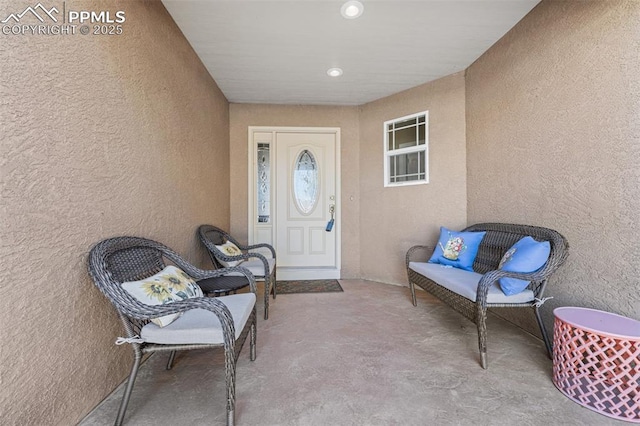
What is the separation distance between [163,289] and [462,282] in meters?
1.98

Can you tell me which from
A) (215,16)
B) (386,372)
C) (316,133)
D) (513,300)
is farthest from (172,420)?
(316,133)

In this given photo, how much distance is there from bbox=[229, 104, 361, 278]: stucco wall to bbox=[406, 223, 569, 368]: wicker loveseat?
1527 mm

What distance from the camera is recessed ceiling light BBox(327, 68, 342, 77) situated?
2.94 metres

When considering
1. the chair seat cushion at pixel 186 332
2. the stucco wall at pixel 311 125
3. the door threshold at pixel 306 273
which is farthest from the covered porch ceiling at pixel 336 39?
the door threshold at pixel 306 273

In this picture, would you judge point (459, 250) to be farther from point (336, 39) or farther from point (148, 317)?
point (148, 317)

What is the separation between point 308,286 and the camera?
11.7ft

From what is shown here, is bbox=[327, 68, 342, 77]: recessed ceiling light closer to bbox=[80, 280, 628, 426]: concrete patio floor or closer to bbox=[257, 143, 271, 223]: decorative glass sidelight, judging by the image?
bbox=[257, 143, 271, 223]: decorative glass sidelight

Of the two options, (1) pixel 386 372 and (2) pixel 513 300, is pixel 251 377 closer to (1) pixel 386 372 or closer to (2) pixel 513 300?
(1) pixel 386 372

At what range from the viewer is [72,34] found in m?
1.26

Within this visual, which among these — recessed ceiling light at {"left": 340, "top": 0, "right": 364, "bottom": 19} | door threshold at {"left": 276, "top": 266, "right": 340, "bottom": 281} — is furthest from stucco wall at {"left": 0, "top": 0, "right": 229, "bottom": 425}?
door threshold at {"left": 276, "top": 266, "right": 340, "bottom": 281}

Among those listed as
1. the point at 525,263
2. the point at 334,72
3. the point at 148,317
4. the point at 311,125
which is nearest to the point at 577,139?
the point at 525,263

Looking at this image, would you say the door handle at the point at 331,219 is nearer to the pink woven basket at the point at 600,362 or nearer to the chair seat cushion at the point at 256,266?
the chair seat cushion at the point at 256,266

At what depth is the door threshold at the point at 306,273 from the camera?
3.92 m

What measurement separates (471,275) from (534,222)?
25.9 inches
